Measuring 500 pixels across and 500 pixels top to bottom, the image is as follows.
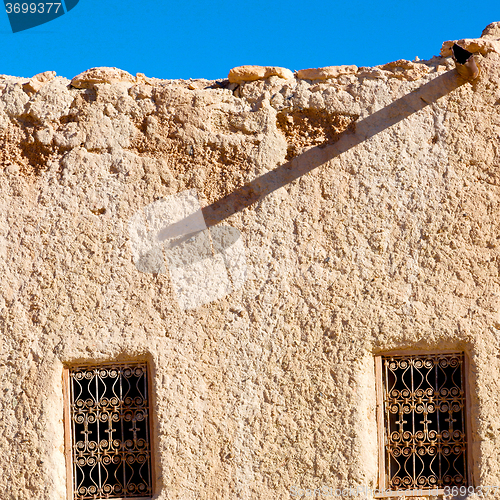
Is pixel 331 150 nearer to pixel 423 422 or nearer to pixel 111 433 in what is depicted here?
pixel 423 422

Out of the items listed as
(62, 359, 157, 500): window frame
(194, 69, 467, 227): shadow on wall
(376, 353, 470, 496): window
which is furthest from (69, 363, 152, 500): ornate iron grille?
(376, 353, 470, 496): window

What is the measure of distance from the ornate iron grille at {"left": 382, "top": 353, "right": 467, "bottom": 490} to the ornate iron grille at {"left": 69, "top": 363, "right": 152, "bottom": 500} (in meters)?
1.31

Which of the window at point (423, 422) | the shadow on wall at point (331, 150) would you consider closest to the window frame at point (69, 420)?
the shadow on wall at point (331, 150)

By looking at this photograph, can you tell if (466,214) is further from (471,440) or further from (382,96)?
(471,440)

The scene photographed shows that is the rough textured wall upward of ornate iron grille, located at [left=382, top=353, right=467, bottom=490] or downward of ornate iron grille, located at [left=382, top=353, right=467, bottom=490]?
upward

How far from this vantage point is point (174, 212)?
124 inches

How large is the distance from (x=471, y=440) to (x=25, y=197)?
270 centimetres

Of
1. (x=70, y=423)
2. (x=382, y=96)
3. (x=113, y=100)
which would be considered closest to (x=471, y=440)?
(x=382, y=96)

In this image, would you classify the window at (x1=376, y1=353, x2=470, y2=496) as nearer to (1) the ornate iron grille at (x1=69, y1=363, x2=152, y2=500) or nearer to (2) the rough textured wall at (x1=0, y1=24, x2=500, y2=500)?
(2) the rough textured wall at (x1=0, y1=24, x2=500, y2=500)

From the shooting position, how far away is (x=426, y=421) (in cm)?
299

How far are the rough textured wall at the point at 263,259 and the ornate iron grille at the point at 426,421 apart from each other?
111 millimetres

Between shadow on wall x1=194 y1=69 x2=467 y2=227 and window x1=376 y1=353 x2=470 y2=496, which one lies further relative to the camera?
shadow on wall x1=194 y1=69 x2=467 y2=227

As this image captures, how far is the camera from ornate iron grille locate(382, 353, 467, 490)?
299 cm

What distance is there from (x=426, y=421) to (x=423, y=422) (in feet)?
0.05
